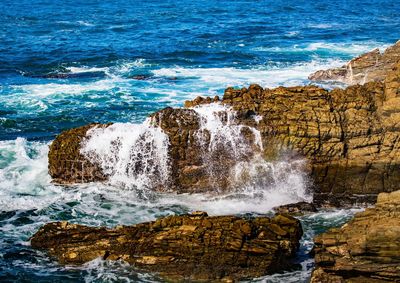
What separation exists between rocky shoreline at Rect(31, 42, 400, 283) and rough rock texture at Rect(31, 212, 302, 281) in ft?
0.09

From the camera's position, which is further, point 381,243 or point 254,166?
point 254,166

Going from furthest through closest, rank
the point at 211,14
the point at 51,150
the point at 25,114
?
the point at 211,14 → the point at 25,114 → the point at 51,150

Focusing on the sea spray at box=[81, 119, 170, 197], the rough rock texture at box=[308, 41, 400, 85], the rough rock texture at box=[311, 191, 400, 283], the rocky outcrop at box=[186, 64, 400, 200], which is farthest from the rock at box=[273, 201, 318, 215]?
the rough rock texture at box=[308, 41, 400, 85]

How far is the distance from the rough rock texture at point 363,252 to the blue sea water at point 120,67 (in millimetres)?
1495

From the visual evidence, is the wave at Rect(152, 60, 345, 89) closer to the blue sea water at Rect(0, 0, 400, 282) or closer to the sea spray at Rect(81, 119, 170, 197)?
the blue sea water at Rect(0, 0, 400, 282)

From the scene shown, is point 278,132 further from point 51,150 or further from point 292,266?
point 51,150

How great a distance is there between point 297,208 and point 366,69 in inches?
822

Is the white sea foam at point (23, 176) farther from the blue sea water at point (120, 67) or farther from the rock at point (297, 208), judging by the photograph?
the rock at point (297, 208)

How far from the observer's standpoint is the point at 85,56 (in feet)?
174

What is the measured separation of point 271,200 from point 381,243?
24.7 feet

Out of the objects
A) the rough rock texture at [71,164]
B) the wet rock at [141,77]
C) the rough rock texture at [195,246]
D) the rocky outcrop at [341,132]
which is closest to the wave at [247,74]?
the wet rock at [141,77]

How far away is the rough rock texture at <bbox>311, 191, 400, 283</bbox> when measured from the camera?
15.6 metres

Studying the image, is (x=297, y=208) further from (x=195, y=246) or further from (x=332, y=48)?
(x=332, y=48)

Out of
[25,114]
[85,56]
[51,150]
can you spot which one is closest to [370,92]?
[51,150]
